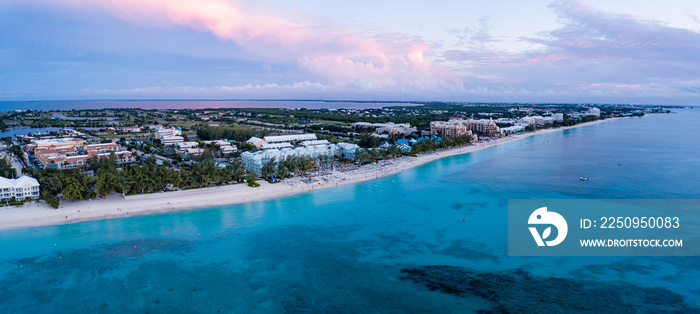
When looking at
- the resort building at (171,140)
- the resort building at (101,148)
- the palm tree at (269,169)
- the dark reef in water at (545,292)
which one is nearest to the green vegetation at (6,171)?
the resort building at (101,148)

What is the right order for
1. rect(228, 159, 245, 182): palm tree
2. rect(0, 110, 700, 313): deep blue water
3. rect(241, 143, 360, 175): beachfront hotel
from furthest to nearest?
rect(241, 143, 360, 175): beachfront hotel, rect(228, 159, 245, 182): palm tree, rect(0, 110, 700, 313): deep blue water

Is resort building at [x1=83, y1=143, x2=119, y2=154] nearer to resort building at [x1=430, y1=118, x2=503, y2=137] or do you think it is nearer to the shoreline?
the shoreline

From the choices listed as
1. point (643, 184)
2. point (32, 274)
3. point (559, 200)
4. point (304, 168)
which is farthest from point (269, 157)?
point (643, 184)

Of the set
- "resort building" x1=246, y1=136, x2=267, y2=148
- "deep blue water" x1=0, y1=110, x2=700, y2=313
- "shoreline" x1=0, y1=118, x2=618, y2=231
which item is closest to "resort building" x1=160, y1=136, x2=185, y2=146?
"resort building" x1=246, y1=136, x2=267, y2=148

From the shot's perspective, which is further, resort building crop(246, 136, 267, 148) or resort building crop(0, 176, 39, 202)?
resort building crop(246, 136, 267, 148)

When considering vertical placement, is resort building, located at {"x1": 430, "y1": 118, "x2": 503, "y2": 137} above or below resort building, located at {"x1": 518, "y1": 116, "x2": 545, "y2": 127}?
below

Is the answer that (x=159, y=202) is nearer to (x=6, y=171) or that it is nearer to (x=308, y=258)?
(x=308, y=258)

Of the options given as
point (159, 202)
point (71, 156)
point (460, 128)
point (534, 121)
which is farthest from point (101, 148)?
point (534, 121)
